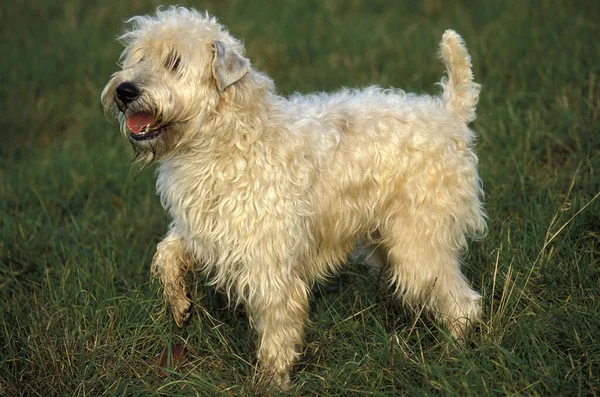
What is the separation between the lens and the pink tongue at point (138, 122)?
12.4 ft

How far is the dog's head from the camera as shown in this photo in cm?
372

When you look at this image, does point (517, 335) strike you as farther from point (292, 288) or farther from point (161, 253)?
point (161, 253)

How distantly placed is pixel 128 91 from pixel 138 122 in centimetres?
19

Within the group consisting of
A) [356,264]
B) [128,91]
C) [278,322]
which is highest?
[128,91]

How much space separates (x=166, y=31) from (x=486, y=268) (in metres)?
2.39

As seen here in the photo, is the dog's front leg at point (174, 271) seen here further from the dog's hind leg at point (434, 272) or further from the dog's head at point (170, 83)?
the dog's hind leg at point (434, 272)

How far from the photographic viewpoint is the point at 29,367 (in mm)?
3949

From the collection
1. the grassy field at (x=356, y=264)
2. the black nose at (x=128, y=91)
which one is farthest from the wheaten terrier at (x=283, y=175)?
the grassy field at (x=356, y=264)

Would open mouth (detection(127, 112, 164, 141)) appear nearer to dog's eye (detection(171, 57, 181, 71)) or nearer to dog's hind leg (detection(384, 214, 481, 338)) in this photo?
dog's eye (detection(171, 57, 181, 71))

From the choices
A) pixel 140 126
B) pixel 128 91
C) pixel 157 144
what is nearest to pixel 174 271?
pixel 157 144

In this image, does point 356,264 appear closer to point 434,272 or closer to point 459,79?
point 434,272

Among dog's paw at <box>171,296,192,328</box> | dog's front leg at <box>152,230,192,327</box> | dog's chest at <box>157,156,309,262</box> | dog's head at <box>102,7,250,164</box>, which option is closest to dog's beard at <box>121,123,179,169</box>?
dog's head at <box>102,7,250,164</box>

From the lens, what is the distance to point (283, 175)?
154 inches

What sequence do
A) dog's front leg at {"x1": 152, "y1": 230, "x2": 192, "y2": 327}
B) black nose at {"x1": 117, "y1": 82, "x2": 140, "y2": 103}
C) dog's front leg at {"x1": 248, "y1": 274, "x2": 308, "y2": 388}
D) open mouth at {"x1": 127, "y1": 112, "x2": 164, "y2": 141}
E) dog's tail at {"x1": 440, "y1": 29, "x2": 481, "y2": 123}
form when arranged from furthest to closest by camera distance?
dog's tail at {"x1": 440, "y1": 29, "x2": 481, "y2": 123} < dog's front leg at {"x1": 152, "y1": 230, "x2": 192, "y2": 327} < dog's front leg at {"x1": 248, "y1": 274, "x2": 308, "y2": 388} < open mouth at {"x1": 127, "y1": 112, "x2": 164, "y2": 141} < black nose at {"x1": 117, "y1": 82, "x2": 140, "y2": 103}
